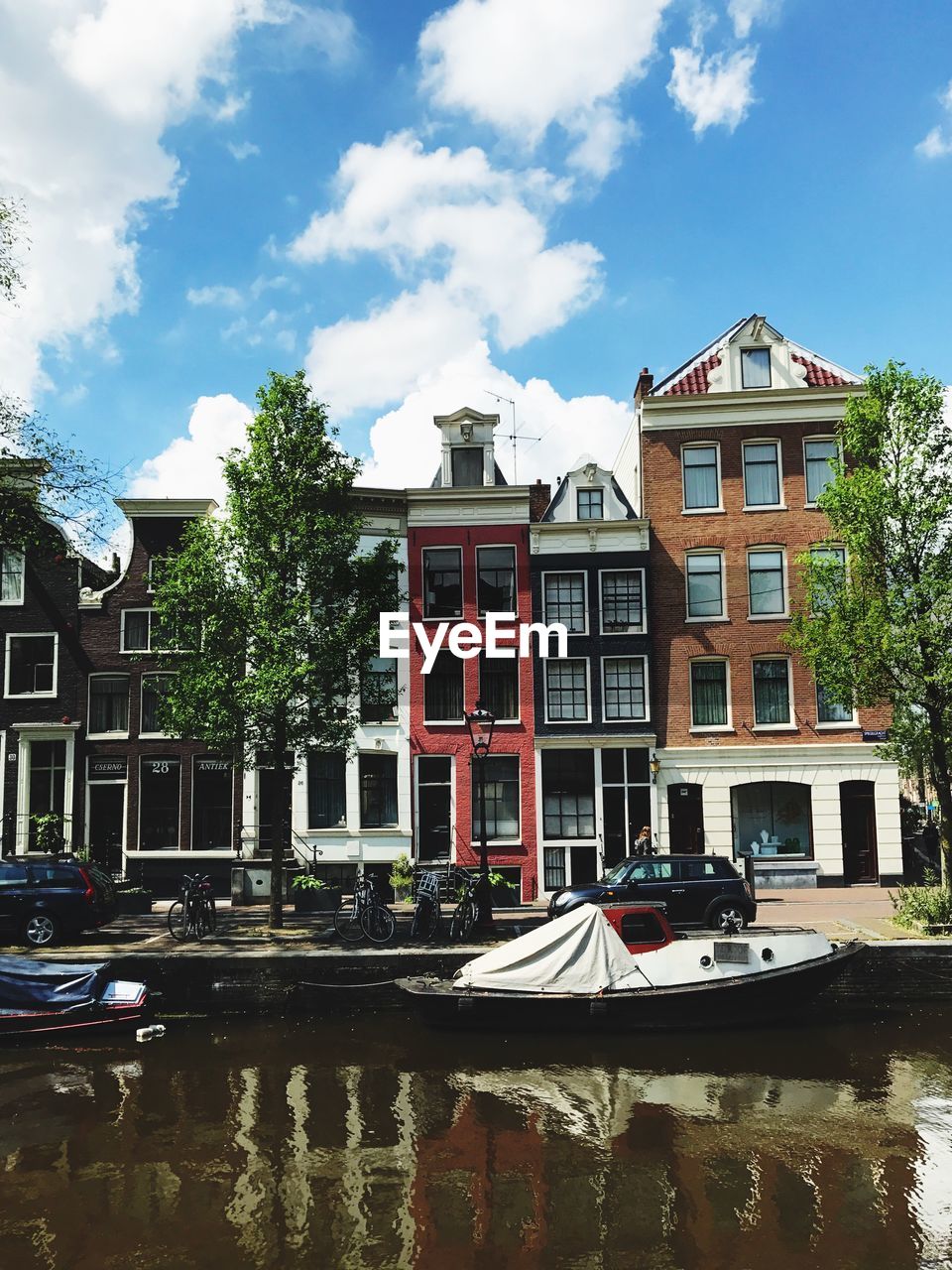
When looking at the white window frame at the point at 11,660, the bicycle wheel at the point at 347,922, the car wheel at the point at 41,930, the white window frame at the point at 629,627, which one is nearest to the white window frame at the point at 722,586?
the white window frame at the point at 629,627

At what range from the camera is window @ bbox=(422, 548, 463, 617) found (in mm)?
30656

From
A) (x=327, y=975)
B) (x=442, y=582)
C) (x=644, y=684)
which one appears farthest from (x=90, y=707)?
(x=644, y=684)

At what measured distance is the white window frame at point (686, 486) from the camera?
3050 centimetres

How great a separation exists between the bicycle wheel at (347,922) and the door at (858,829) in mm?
15467

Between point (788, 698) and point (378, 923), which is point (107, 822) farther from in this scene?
point (788, 698)

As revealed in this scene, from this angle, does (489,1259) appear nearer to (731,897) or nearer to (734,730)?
(731,897)

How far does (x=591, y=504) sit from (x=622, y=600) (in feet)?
10.6

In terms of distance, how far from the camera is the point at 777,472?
30.5 metres

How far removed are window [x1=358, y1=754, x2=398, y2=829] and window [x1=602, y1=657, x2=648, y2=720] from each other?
6.79 m

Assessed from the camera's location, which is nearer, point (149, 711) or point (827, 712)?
point (827, 712)

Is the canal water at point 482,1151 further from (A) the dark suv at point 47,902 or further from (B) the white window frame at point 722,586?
(B) the white window frame at point 722,586

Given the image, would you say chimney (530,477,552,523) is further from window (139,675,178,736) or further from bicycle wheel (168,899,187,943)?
bicycle wheel (168,899,187,943)

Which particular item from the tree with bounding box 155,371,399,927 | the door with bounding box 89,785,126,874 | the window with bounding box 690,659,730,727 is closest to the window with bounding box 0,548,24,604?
the door with bounding box 89,785,126,874

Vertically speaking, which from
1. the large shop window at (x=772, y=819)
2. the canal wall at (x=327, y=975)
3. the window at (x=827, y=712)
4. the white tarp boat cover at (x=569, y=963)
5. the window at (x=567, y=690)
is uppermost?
the window at (x=567, y=690)
